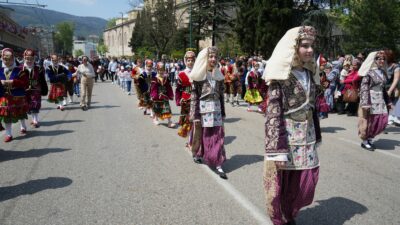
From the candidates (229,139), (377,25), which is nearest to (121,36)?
(377,25)

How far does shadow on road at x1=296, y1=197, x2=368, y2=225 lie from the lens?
3959 mm

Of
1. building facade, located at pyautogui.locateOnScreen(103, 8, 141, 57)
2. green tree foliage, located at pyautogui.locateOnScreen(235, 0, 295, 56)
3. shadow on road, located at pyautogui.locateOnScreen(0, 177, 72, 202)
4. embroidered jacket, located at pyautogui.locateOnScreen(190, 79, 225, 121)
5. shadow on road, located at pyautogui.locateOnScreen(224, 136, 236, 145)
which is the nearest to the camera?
shadow on road, located at pyautogui.locateOnScreen(0, 177, 72, 202)

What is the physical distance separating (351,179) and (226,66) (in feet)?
34.4

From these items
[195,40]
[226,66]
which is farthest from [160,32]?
[226,66]

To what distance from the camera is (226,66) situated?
50.3 ft

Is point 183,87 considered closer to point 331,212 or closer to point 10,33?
point 331,212

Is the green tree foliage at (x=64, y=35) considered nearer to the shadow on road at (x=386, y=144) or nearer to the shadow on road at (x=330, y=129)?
the shadow on road at (x=330, y=129)

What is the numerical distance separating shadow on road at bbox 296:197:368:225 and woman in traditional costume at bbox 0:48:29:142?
653 cm

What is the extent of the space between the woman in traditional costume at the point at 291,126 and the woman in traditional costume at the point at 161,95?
20.6 feet

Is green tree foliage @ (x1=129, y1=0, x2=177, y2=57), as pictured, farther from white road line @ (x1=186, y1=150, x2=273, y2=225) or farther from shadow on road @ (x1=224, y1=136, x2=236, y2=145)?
white road line @ (x1=186, y1=150, x2=273, y2=225)

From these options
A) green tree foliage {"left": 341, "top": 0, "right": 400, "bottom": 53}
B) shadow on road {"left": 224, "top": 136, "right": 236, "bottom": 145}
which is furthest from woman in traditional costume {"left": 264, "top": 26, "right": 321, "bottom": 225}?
green tree foliage {"left": 341, "top": 0, "right": 400, "bottom": 53}

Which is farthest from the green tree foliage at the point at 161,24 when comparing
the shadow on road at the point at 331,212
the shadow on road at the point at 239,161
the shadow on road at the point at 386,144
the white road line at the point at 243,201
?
the shadow on road at the point at 331,212

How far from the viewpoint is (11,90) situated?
7.96m

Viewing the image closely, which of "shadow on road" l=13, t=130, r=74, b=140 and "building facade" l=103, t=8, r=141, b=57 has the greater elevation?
"building facade" l=103, t=8, r=141, b=57
